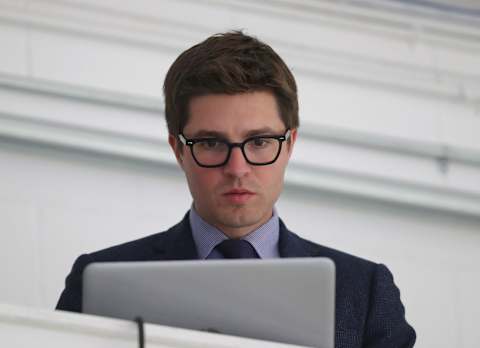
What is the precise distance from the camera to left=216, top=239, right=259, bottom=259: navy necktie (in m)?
1.91

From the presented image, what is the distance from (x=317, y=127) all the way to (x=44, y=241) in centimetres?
89

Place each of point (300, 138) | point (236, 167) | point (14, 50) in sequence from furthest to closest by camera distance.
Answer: point (300, 138)
point (14, 50)
point (236, 167)

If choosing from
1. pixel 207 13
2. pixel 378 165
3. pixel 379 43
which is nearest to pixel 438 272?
pixel 378 165

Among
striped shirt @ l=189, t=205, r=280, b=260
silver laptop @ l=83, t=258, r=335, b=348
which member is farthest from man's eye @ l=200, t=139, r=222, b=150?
silver laptop @ l=83, t=258, r=335, b=348

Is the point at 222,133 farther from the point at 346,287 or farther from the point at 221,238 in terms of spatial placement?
the point at 346,287

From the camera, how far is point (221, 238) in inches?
76.1

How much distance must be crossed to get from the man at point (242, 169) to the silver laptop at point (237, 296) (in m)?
0.30

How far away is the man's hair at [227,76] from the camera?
1868 millimetres

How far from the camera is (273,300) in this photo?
1.56 m

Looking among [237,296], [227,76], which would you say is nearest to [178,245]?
[227,76]

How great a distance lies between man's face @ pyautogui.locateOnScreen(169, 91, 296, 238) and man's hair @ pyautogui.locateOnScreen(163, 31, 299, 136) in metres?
0.02

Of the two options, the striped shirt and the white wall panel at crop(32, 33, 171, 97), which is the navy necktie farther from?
the white wall panel at crop(32, 33, 171, 97)

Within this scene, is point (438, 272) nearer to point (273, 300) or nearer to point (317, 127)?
point (317, 127)

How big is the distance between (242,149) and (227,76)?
0.12 m
